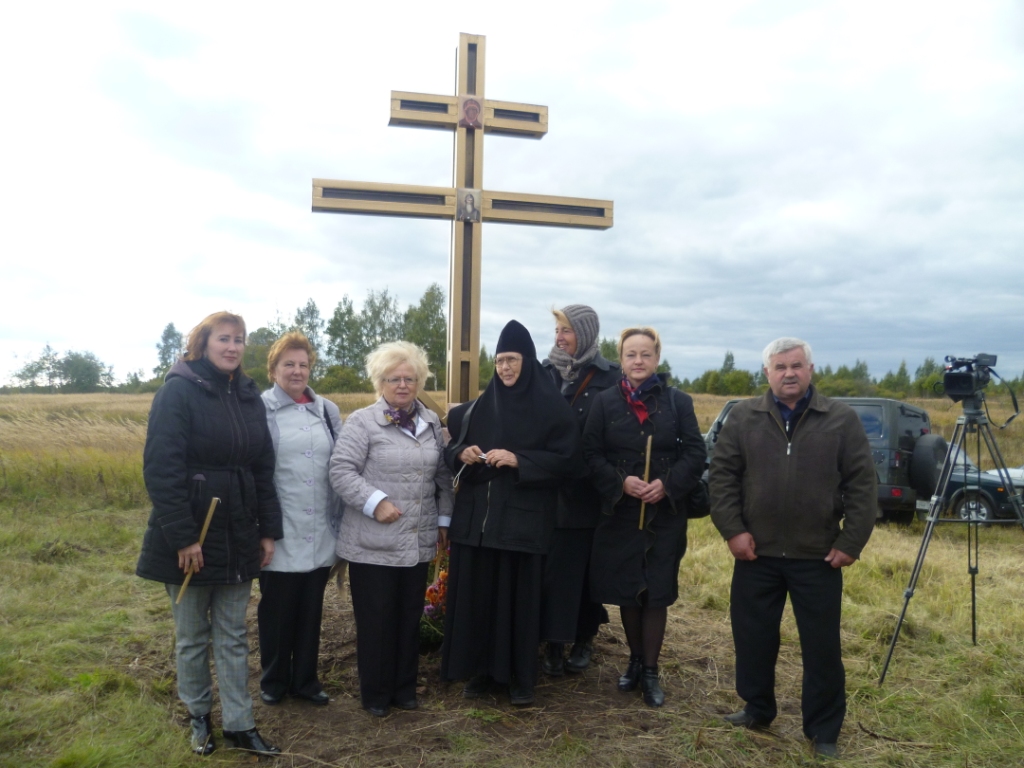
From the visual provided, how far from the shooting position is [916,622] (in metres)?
5.23

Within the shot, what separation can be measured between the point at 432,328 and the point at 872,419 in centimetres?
574

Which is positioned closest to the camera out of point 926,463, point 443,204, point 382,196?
point 382,196

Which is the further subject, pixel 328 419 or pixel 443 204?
pixel 443 204

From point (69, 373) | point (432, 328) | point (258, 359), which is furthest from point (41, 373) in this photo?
point (432, 328)

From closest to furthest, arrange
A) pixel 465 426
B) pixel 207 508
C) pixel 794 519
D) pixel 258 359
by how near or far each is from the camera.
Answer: pixel 207 508
pixel 794 519
pixel 465 426
pixel 258 359

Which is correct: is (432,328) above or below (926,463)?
above

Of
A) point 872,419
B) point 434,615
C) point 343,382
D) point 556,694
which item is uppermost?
point 343,382

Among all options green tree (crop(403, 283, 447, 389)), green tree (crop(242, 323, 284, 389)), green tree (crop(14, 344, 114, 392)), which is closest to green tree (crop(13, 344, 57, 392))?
green tree (crop(14, 344, 114, 392))

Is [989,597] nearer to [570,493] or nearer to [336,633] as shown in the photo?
[570,493]

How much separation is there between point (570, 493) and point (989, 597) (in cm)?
414

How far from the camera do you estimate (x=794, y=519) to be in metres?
3.37

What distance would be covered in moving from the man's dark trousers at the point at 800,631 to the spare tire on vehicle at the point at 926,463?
21.5ft

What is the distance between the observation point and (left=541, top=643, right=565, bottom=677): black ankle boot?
4.21m

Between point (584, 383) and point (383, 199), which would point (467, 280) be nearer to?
point (383, 199)
